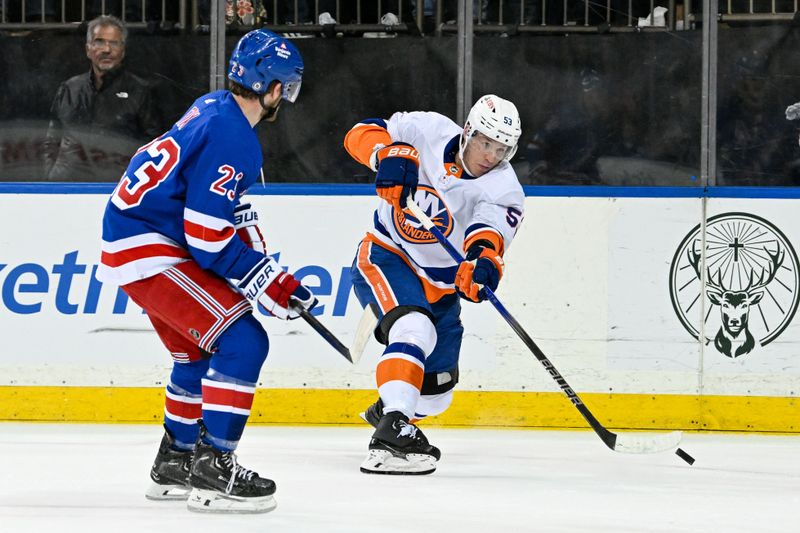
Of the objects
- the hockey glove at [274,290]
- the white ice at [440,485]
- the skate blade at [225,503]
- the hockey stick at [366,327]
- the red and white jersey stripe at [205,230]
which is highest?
the red and white jersey stripe at [205,230]

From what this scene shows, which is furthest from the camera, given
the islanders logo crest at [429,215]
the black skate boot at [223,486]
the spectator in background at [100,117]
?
the spectator in background at [100,117]

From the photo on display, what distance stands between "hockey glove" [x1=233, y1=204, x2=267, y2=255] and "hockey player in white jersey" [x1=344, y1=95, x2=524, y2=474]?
68 centimetres

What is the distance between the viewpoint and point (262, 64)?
10.2 ft

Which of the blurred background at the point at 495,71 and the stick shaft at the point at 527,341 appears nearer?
the stick shaft at the point at 527,341

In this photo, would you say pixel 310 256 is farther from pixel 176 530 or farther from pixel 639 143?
pixel 176 530

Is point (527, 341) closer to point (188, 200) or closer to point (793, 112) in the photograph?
point (188, 200)

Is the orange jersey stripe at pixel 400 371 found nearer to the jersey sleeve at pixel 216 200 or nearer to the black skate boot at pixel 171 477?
the black skate boot at pixel 171 477

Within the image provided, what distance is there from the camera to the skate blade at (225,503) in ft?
10.1

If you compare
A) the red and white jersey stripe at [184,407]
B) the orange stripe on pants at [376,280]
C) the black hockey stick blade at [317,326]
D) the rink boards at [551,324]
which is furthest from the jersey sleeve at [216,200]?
the rink boards at [551,324]

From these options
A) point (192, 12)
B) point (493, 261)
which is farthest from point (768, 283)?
point (192, 12)

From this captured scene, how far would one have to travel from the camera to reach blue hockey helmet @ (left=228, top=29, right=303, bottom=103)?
3113 millimetres

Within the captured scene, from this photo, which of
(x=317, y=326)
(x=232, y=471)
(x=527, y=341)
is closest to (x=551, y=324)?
(x=527, y=341)

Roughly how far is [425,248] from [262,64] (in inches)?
43.0

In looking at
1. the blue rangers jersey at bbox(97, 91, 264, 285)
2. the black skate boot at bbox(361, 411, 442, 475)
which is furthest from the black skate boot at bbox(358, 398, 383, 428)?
the blue rangers jersey at bbox(97, 91, 264, 285)
